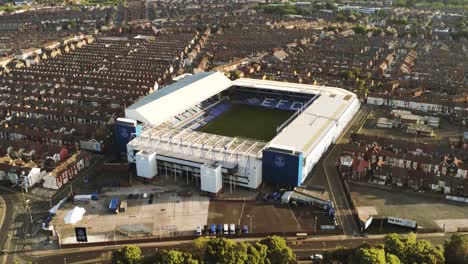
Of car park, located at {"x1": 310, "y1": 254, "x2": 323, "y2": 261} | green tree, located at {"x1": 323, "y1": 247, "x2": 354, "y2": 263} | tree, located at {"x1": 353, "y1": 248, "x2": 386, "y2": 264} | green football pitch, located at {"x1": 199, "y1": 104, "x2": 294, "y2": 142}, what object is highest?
tree, located at {"x1": 353, "y1": 248, "x2": 386, "y2": 264}

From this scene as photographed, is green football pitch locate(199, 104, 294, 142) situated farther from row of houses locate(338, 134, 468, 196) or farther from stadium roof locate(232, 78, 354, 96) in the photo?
row of houses locate(338, 134, 468, 196)

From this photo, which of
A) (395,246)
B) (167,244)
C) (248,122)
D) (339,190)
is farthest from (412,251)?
(248,122)

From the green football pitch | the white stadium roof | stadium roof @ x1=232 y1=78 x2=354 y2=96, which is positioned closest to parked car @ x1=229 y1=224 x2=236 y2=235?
the white stadium roof

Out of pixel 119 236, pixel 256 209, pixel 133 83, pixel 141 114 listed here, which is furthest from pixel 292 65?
pixel 119 236

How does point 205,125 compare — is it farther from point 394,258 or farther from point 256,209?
point 394,258

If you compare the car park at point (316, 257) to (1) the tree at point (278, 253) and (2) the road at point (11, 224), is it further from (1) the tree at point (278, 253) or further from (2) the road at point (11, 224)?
(2) the road at point (11, 224)

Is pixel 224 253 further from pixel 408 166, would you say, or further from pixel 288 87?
pixel 288 87

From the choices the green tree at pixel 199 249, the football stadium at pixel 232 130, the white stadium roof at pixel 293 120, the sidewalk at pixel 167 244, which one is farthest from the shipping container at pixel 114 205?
the green tree at pixel 199 249
